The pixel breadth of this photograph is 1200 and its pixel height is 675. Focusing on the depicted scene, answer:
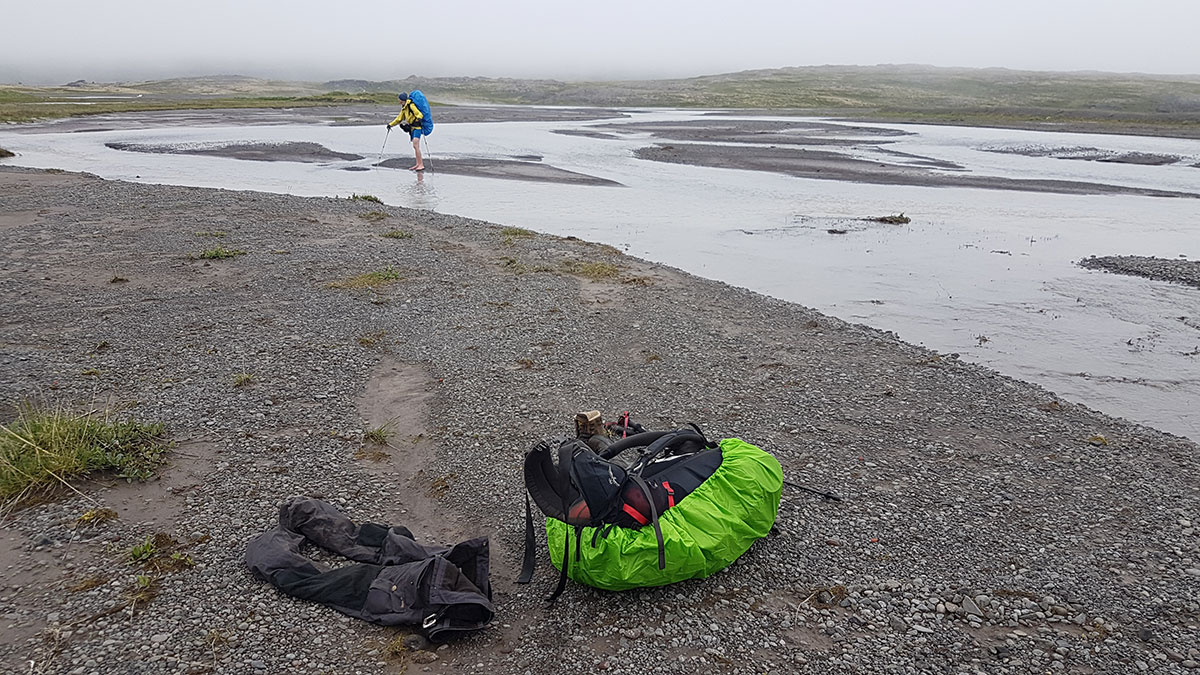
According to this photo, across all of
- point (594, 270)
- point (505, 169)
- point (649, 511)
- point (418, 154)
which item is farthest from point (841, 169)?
point (649, 511)

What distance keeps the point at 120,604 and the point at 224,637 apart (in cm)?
88

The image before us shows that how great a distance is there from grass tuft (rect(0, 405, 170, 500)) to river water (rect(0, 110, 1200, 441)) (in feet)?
39.0

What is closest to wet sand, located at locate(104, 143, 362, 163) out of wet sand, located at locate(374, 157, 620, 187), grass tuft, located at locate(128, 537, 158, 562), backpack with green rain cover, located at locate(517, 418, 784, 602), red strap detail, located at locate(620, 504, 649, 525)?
wet sand, located at locate(374, 157, 620, 187)

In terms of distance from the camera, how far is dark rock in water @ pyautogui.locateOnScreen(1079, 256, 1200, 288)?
57.5 feet

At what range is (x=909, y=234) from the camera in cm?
2270

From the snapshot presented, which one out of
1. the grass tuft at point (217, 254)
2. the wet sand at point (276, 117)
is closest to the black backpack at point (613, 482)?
the grass tuft at point (217, 254)

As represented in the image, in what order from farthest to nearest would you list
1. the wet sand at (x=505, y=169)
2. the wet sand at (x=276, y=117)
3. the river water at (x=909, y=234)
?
the wet sand at (x=276, y=117) → the wet sand at (x=505, y=169) → the river water at (x=909, y=234)

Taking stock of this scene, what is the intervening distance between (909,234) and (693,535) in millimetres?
19530

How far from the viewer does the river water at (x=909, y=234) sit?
1320 centimetres

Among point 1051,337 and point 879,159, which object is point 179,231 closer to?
point 1051,337

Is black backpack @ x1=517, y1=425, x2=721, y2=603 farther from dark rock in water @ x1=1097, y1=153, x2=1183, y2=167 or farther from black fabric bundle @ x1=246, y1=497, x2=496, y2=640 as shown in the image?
dark rock in water @ x1=1097, y1=153, x2=1183, y2=167

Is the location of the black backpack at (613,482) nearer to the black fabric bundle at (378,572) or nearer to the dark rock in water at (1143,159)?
the black fabric bundle at (378,572)

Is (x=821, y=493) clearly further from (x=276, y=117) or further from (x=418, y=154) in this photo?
(x=276, y=117)

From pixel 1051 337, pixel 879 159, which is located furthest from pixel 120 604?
pixel 879 159
